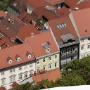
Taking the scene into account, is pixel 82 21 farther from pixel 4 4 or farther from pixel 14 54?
pixel 4 4

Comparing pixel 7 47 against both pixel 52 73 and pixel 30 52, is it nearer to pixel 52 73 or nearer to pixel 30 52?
pixel 30 52

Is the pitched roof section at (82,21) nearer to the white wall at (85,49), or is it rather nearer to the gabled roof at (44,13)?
the white wall at (85,49)

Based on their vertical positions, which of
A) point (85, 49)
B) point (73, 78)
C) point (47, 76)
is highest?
point (85, 49)

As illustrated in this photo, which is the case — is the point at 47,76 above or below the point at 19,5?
below

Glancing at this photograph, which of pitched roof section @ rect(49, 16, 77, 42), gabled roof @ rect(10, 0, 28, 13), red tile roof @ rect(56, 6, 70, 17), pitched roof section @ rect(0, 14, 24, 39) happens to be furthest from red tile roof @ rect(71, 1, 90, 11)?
gabled roof @ rect(10, 0, 28, 13)

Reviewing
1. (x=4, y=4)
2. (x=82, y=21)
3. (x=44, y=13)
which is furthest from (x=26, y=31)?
(x=4, y=4)

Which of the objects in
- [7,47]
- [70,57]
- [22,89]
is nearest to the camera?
[22,89]

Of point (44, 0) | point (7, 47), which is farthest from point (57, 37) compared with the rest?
point (44, 0)
